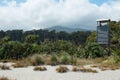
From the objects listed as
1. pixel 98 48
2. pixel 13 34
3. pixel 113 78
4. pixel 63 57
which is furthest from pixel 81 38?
pixel 113 78

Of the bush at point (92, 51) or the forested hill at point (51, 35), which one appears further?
the forested hill at point (51, 35)

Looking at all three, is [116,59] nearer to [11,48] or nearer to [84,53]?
[84,53]

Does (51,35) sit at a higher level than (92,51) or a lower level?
lower

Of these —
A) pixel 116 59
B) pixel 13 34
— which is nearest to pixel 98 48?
pixel 116 59

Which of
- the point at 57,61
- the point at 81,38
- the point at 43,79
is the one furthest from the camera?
the point at 81,38

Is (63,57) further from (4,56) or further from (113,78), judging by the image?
(4,56)

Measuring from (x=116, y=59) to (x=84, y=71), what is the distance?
26.5 feet

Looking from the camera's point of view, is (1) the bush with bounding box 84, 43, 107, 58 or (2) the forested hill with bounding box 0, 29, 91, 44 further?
(2) the forested hill with bounding box 0, 29, 91, 44

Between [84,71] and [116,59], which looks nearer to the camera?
[84,71]

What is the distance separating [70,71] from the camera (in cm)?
1591

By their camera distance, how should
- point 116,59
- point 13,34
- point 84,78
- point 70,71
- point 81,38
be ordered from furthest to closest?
point 13,34 < point 81,38 < point 116,59 < point 70,71 < point 84,78

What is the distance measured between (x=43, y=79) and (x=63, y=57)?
8.35 meters

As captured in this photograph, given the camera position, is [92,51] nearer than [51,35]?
Yes

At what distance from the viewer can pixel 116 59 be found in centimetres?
2372
